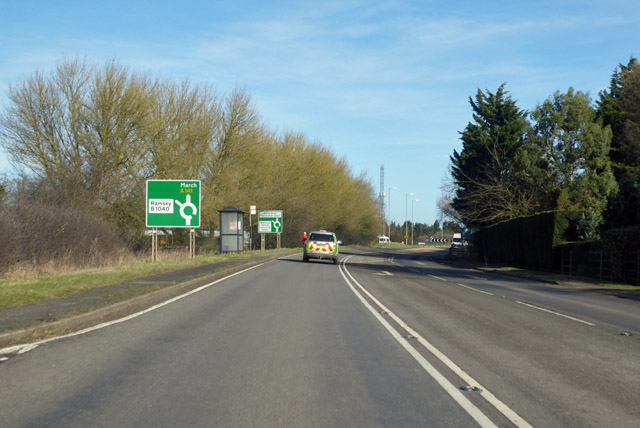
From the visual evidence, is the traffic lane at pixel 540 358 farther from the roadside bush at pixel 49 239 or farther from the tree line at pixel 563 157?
the tree line at pixel 563 157

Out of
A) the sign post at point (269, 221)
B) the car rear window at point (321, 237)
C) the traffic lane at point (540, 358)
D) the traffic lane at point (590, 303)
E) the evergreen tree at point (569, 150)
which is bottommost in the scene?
the traffic lane at point (590, 303)

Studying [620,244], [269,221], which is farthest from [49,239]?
[269,221]

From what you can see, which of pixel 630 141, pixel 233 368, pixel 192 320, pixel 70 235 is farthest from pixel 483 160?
pixel 233 368

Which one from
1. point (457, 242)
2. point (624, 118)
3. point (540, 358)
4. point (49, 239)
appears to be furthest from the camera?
point (457, 242)

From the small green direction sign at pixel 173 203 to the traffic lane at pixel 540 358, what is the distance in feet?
45.7

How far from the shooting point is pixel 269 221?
50.8 meters

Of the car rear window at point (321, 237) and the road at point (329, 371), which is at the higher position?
the car rear window at point (321, 237)

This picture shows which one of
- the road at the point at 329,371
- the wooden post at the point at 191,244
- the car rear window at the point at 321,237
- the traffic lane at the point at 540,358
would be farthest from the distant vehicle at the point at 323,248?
the road at the point at 329,371

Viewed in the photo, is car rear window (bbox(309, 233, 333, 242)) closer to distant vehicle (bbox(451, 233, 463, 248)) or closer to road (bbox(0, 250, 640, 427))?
road (bbox(0, 250, 640, 427))

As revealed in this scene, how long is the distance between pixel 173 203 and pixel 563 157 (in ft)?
84.3

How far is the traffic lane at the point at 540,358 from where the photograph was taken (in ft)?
18.2

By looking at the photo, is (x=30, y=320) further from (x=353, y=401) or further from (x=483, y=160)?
(x=483, y=160)

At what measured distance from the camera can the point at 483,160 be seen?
47.7 meters

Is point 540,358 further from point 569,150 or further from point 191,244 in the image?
point 569,150
